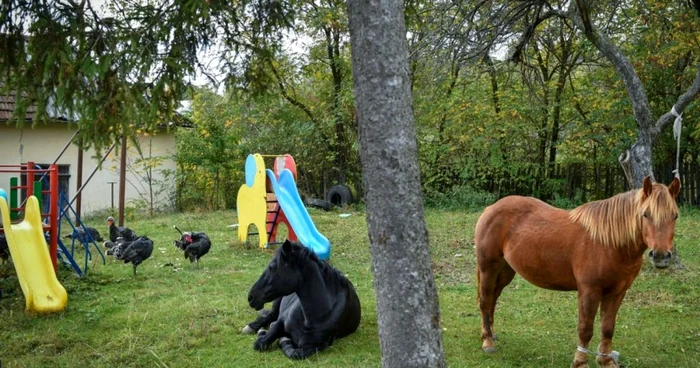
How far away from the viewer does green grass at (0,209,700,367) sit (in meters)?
5.08

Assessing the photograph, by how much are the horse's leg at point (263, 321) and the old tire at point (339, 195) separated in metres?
11.9

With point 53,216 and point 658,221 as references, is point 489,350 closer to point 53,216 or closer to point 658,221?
point 658,221

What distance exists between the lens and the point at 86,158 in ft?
61.2

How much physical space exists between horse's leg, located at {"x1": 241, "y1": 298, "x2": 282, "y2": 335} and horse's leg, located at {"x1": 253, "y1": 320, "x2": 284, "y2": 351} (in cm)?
30

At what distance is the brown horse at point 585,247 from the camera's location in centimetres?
423

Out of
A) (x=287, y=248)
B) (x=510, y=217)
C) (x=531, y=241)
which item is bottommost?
(x=287, y=248)

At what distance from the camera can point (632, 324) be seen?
5.96 metres

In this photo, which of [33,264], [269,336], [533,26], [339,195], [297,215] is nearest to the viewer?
[269,336]

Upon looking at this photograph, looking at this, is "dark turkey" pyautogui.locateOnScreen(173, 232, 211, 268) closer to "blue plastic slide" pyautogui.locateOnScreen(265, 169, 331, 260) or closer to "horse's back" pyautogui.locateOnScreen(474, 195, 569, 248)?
"blue plastic slide" pyautogui.locateOnScreen(265, 169, 331, 260)

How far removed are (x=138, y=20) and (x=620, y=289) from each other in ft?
13.8

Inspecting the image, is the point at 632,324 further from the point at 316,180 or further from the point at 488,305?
the point at 316,180

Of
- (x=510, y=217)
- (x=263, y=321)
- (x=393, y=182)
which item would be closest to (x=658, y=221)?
(x=510, y=217)

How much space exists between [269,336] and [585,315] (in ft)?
8.40

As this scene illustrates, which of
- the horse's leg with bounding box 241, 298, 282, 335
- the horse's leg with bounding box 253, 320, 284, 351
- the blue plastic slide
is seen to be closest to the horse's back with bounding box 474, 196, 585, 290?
the horse's leg with bounding box 253, 320, 284, 351
